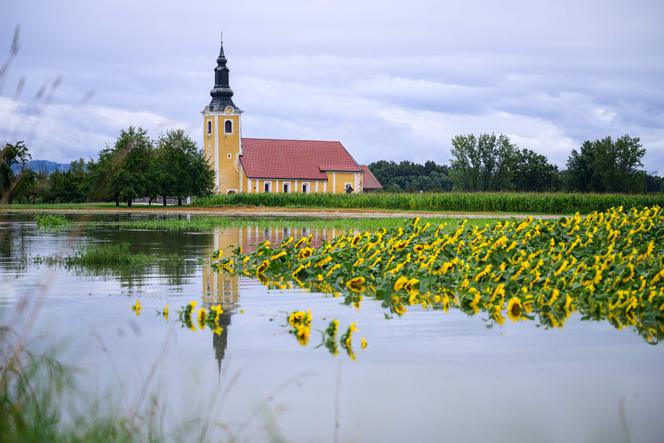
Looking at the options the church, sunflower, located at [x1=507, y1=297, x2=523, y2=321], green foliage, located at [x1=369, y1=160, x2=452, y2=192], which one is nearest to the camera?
sunflower, located at [x1=507, y1=297, x2=523, y2=321]

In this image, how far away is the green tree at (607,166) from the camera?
109875 millimetres

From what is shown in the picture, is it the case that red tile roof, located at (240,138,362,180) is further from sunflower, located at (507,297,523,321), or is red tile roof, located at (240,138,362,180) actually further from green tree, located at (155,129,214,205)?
sunflower, located at (507,297,523,321)

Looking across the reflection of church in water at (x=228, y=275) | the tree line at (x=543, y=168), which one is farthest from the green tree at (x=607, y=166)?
the reflection of church in water at (x=228, y=275)

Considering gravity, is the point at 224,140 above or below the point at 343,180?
above

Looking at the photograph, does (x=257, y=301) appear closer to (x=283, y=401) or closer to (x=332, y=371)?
(x=332, y=371)

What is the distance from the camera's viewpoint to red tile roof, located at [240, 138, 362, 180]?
96938 mm

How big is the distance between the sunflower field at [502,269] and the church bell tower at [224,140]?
78.5 meters

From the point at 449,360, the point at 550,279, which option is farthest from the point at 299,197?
the point at 449,360

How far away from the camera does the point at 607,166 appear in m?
110

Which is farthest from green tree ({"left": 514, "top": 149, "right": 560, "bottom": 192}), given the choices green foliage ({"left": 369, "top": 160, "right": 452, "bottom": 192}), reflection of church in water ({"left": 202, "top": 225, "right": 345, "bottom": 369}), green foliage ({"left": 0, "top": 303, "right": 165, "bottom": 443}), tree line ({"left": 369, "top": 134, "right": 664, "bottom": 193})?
green foliage ({"left": 0, "top": 303, "right": 165, "bottom": 443})

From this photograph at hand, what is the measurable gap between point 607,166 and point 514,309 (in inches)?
4098

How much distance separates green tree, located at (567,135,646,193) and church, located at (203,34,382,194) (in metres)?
29.7

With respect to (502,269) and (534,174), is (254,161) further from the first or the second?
(502,269)

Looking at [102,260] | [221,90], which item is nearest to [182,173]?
[221,90]
